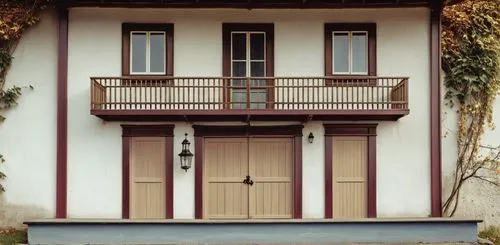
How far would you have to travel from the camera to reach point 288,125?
15.8 meters

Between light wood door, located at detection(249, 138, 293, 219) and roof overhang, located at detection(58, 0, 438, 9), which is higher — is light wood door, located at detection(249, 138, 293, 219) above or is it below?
below

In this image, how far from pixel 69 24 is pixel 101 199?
4769 millimetres

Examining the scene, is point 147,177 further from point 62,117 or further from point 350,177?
point 350,177

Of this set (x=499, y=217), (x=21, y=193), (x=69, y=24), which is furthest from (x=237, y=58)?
(x=499, y=217)

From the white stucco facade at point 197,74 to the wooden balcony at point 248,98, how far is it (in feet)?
1.56

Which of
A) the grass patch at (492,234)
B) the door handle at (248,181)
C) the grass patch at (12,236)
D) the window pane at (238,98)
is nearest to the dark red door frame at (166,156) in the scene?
the window pane at (238,98)

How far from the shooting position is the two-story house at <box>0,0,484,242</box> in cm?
1567

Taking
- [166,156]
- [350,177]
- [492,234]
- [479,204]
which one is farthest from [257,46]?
[492,234]

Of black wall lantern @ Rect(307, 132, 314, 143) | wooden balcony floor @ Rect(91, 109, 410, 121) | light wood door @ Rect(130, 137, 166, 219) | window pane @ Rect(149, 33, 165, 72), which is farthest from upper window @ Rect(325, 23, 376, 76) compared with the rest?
light wood door @ Rect(130, 137, 166, 219)

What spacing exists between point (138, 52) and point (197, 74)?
1.71m

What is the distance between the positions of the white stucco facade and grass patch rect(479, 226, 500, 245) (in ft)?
5.87

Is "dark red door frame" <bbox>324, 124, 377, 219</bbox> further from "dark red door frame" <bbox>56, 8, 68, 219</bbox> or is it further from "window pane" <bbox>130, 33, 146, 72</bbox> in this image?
"dark red door frame" <bbox>56, 8, 68, 219</bbox>

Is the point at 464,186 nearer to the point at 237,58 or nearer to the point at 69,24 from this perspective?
the point at 237,58

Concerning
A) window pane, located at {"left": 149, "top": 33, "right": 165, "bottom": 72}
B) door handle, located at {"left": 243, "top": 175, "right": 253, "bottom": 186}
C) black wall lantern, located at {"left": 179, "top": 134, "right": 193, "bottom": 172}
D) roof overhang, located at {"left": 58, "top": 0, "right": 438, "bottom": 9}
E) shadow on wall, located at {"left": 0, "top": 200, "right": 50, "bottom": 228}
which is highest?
roof overhang, located at {"left": 58, "top": 0, "right": 438, "bottom": 9}
